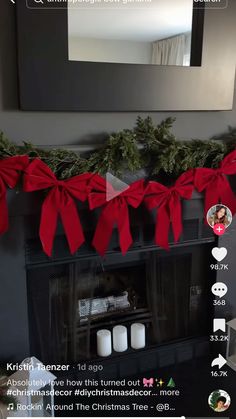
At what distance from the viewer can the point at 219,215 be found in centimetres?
113

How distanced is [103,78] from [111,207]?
33cm

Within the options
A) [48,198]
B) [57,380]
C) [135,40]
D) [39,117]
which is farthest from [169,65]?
[57,380]

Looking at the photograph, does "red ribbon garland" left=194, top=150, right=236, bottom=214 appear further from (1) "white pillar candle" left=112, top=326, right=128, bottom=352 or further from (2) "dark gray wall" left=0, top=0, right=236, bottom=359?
(1) "white pillar candle" left=112, top=326, right=128, bottom=352

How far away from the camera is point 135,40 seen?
3.38 feet

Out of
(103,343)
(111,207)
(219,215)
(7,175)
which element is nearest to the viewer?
(7,175)

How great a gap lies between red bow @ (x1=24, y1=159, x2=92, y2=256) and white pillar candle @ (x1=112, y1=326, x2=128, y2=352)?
1.55 feet

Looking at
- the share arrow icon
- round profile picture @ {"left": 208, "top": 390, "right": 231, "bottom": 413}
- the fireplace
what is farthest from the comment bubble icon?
round profile picture @ {"left": 208, "top": 390, "right": 231, "bottom": 413}

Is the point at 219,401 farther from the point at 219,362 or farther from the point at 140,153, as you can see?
the point at 140,153

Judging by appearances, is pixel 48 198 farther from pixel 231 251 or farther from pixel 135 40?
pixel 231 251

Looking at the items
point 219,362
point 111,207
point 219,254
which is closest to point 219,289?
point 219,254

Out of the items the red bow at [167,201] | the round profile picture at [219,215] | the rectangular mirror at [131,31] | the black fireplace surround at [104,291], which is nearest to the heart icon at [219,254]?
→ the black fireplace surround at [104,291]

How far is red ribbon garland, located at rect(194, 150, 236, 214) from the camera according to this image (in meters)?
1.09

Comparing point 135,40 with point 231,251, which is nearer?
point 135,40

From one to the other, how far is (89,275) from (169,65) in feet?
2.19
